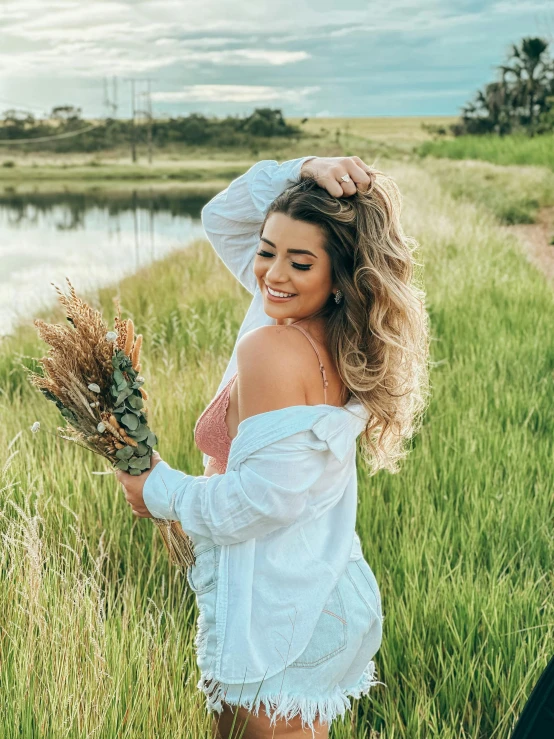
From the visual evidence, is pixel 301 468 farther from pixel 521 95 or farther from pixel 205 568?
pixel 521 95

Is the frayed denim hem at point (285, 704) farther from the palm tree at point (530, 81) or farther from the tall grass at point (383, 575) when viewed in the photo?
the palm tree at point (530, 81)

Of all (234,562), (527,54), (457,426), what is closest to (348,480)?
(234,562)

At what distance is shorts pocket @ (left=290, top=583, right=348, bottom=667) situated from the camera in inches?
70.2

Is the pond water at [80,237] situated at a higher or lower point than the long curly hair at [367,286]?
lower

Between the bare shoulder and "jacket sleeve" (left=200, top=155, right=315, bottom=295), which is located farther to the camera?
"jacket sleeve" (left=200, top=155, right=315, bottom=295)

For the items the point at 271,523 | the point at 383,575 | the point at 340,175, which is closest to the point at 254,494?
the point at 271,523

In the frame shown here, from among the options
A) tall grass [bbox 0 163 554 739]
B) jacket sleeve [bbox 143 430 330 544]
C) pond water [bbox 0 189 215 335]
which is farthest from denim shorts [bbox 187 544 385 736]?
pond water [bbox 0 189 215 335]

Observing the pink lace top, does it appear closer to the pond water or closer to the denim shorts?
the denim shorts

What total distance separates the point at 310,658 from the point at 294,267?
880 mm

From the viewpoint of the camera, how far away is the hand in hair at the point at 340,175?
1745 mm

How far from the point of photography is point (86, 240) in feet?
92.1

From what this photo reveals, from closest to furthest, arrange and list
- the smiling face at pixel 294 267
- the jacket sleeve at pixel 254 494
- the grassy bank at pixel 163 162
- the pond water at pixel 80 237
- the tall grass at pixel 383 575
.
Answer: the jacket sleeve at pixel 254 494
the smiling face at pixel 294 267
the tall grass at pixel 383 575
the pond water at pixel 80 237
the grassy bank at pixel 163 162

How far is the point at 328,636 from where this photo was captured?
1.80 metres

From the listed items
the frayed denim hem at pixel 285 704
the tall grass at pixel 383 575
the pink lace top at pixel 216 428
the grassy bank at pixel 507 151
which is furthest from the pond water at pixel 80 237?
the grassy bank at pixel 507 151
